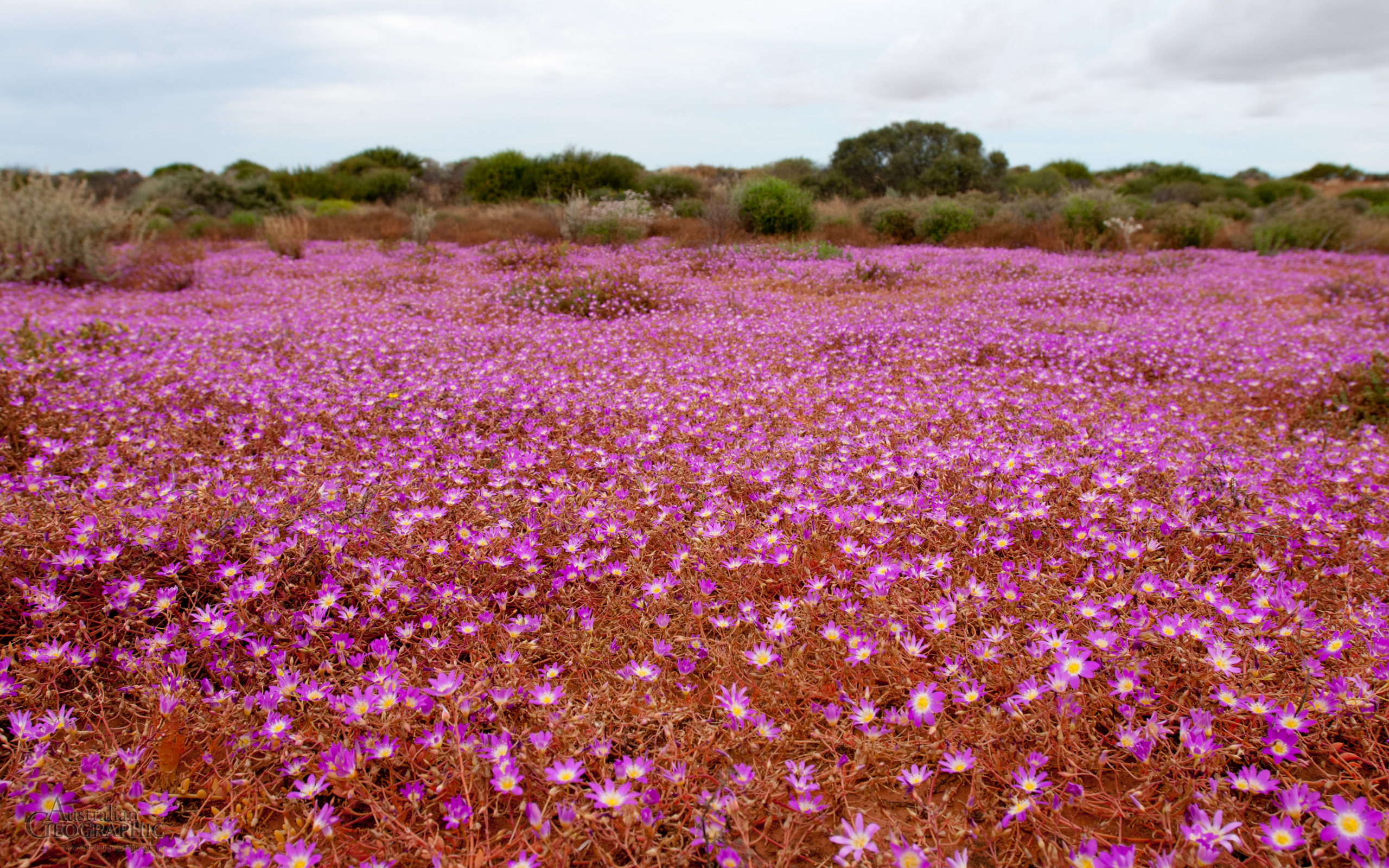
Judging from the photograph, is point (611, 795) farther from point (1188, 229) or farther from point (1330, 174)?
point (1330, 174)

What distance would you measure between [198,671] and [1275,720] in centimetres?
314

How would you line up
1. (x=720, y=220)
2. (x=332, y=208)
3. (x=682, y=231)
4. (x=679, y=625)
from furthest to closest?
(x=332, y=208) < (x=682, y=231) < (x=720, y=220) < (x=679, y=625)

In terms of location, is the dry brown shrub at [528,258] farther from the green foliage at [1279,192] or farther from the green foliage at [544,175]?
the green foliage at [1279,192]

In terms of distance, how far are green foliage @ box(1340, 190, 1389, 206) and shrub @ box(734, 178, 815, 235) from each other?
2604 cm

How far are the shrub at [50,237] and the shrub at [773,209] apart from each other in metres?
13.2

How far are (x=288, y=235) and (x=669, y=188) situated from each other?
1483 centimetres

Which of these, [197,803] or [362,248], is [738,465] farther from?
[362,248]

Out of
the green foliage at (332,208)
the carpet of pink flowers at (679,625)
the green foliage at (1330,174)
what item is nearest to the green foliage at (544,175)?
the green foliage at (332,208)

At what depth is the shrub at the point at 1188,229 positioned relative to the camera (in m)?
16.4

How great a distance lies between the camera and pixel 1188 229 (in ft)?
53.9

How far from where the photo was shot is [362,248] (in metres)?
16.3

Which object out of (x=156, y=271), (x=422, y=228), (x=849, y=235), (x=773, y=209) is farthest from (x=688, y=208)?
(x=156, y=271)

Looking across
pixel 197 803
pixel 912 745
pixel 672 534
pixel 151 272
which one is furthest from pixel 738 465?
pixel 151 272

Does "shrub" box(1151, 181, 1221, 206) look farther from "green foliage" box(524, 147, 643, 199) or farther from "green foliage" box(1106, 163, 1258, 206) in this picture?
"green foliage" box(524, 147, 643, 199)
